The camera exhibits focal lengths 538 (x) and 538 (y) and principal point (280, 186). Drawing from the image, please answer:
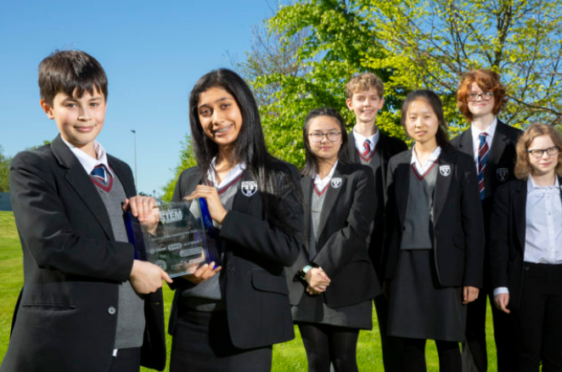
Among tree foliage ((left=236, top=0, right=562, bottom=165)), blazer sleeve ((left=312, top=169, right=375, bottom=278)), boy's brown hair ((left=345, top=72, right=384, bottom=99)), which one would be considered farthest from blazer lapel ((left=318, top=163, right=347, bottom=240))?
tree foliage ((left=236, top=0, right=562, bottom=165))

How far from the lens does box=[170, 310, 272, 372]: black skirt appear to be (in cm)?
242

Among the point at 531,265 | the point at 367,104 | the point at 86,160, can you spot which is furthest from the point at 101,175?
the point at 531,265

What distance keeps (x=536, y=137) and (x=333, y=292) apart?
2.01m

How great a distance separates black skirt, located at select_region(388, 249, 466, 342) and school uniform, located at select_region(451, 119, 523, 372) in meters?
0.48

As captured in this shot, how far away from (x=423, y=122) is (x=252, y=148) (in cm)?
197

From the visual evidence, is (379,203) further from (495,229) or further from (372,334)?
(372,334)

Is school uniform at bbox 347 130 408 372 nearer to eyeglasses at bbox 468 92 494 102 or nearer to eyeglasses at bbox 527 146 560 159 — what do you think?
eyeglasses at bbox 468 92 494 102

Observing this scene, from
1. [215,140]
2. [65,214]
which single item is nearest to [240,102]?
[215,140]

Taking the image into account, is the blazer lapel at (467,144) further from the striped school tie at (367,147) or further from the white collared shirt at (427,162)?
the striped school tie at (367,147)

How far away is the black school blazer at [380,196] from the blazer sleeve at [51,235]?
232 centimetres

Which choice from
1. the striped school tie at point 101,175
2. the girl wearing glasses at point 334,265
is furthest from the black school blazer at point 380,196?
the striped school tie at point 101,175

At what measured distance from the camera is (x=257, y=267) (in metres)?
2.45

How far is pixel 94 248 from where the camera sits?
205cm

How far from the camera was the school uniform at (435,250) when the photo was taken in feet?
12.7
